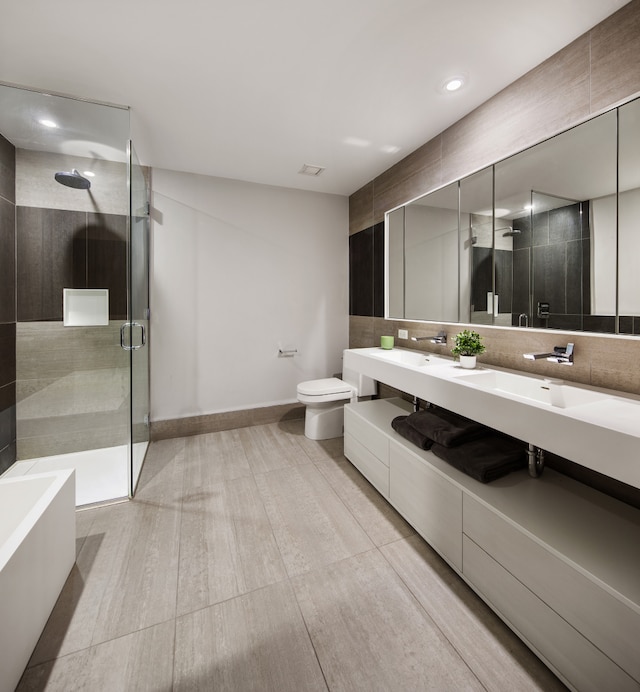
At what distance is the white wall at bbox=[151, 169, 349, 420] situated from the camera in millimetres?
3000

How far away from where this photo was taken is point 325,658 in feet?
3.86

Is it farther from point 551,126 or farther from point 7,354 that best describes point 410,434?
point 7,354

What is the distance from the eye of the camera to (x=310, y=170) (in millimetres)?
2941

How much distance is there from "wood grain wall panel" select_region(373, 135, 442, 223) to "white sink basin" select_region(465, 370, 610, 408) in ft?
4.67

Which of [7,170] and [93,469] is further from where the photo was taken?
[93,469]

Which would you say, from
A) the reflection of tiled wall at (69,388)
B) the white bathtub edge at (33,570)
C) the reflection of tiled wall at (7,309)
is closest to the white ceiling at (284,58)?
the reflection of tiled wall at (7,309)

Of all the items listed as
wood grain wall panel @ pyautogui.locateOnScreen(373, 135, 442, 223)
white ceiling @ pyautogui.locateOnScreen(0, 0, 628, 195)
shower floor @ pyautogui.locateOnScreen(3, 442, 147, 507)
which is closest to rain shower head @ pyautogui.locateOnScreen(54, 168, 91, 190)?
white ceiling @ pyautogui.locateOnScreen(0, 0, 628, 195)

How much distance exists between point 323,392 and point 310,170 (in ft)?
6.34

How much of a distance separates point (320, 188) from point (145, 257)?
178 centimetres

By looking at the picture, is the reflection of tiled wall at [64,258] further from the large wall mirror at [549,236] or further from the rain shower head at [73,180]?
the large wall mirror at [549,236]

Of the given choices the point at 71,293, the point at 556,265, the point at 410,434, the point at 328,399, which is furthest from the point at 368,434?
the point at 71,293

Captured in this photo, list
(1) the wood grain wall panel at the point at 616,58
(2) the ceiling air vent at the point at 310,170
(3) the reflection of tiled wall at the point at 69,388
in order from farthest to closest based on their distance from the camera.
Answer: (2) the ceiling air vent at the point at 310,170 → (3) the reflection of tiled wall at the point at 69,388 → (1) the wood grain wall panel at the point at 616,58

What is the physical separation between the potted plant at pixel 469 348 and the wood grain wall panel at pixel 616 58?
1.13m

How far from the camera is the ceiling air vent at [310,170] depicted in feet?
9.40
